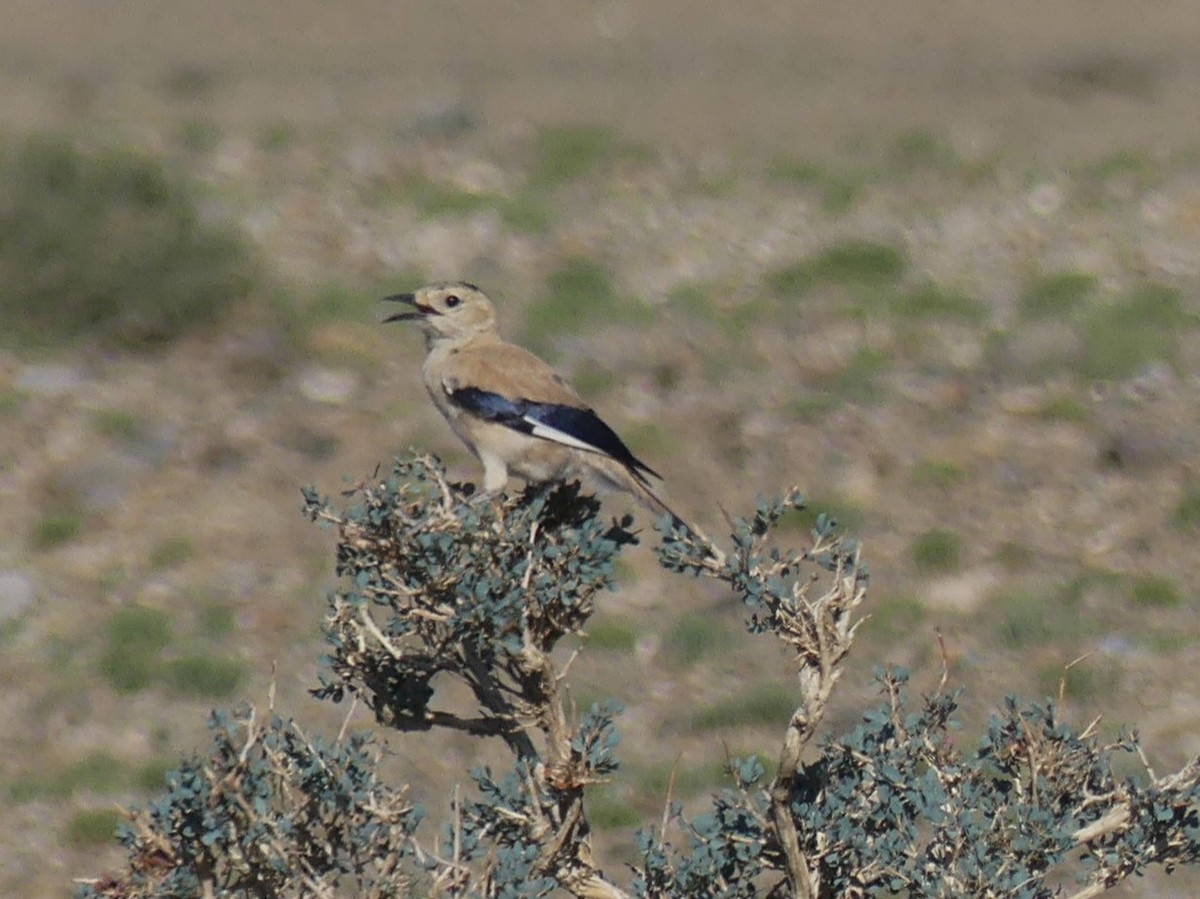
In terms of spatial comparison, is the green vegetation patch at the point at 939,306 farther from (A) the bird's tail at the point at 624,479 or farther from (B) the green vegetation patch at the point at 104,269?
(A) the bird's tail at the point at 624,479

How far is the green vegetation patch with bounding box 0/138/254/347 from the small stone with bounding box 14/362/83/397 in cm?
31

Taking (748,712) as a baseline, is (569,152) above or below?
above

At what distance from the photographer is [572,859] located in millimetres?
6395

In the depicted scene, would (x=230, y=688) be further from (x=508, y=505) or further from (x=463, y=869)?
(x=463, y=869)

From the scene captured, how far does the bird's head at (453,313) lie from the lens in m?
10.1

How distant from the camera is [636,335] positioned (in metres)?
16.1

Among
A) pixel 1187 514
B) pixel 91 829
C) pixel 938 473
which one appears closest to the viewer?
pixel 91 829

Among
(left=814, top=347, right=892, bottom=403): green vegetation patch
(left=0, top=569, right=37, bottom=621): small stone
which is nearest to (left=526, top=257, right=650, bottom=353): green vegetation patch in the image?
(left=814, top=347, right=892, bottom=403): green vegetation patch

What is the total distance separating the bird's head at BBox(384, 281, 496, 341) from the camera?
33.3ft

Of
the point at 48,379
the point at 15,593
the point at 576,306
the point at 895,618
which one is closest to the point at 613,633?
the point at 895,618

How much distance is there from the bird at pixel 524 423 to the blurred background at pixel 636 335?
2.36m

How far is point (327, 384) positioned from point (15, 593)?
10.1ft

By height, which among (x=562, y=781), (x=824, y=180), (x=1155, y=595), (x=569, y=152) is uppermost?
(x=569, y=152)

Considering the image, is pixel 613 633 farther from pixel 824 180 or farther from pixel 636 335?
pixel 824 180
